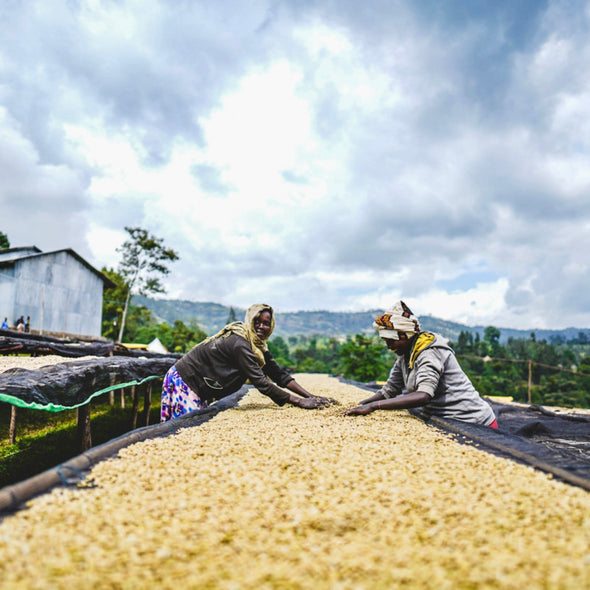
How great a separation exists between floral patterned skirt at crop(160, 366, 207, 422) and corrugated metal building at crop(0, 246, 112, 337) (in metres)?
11.3

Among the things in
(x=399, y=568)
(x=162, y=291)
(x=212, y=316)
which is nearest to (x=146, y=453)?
(x=399, y=568)

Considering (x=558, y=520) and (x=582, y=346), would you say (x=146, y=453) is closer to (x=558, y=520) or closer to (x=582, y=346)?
(x=558, y=520)

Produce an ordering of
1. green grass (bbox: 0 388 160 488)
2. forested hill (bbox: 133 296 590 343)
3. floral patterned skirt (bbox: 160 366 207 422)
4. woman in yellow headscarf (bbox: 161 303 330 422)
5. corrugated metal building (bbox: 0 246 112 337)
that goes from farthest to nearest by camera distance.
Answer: forested hill (bbox: 133 296 590 343) < corrugated metal building (bbox: 0 246 112 337) < green grass (bbox: 0 388 160 488) < floral patterned skirt (bbox: 160 366 207 422) < woman in yellow headscarf (bbox: 161 303 330 422)

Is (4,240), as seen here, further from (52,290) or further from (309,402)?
(309,402)

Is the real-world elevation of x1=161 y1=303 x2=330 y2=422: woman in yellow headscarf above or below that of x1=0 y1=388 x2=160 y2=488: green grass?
above

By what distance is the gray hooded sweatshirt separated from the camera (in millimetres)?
2693

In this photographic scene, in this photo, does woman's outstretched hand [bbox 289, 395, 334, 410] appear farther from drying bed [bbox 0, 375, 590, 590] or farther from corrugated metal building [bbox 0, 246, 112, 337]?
corrugated metal building [bbox 0, 246, 112, 337]

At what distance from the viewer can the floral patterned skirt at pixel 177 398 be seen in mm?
3250

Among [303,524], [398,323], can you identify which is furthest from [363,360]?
[303,524]

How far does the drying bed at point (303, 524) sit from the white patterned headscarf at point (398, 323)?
92 centimetres

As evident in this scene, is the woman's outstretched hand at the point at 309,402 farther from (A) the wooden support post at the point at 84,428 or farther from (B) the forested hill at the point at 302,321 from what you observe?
(B) the forested hill at the point at 302,321


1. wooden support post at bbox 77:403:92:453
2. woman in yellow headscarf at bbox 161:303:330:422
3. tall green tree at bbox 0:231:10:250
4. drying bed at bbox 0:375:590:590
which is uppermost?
tall green tree at bbox 0:231:10:250

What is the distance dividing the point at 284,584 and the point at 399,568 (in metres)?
0.29

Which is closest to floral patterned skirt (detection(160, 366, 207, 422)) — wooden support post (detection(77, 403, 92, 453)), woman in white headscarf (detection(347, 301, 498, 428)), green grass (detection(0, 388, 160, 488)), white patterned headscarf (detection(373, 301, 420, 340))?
wooden support post (detection(77, 403, 92, 453))
